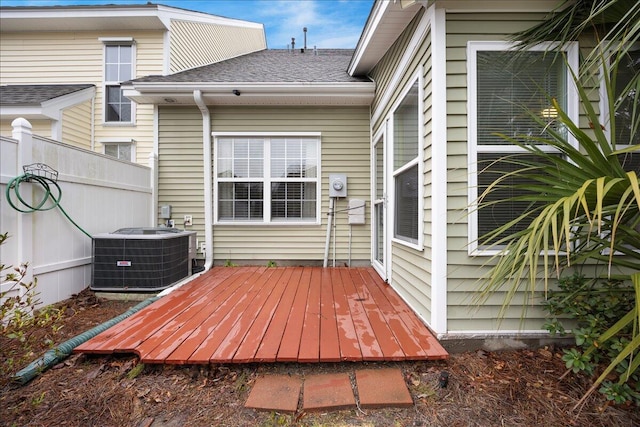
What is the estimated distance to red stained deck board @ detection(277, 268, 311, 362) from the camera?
6.31 ft

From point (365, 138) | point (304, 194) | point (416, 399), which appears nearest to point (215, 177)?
point (304, 194)

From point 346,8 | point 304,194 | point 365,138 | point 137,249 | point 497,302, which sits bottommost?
point 497,302

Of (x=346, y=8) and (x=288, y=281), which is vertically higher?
(x=346, y=8)

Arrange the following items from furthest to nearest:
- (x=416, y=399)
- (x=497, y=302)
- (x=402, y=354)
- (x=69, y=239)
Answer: (x=69, y=239)
(x=497, y=302)
(x=402, y=354)
(x=416, y=399)

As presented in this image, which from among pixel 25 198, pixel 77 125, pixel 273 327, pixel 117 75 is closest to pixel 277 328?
pixel 273 327

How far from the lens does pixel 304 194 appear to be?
4.80 m

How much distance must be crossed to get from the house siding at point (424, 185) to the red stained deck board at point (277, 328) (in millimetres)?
Result: 1181

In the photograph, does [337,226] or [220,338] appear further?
[337,226]

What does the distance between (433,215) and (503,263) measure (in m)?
0.76

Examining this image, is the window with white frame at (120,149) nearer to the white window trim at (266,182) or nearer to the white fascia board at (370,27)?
the white window trim at (266,182)

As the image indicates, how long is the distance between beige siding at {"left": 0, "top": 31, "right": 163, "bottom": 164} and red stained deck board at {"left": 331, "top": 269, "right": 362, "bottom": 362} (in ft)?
18.7

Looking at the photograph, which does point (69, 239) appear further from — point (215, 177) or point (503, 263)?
point (503, 263)

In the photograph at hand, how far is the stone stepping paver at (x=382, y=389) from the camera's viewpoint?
164 cm

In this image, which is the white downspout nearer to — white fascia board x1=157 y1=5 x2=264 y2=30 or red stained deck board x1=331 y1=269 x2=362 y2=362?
red stained deck board x1=331 y1=269 x2=362 y2=362
